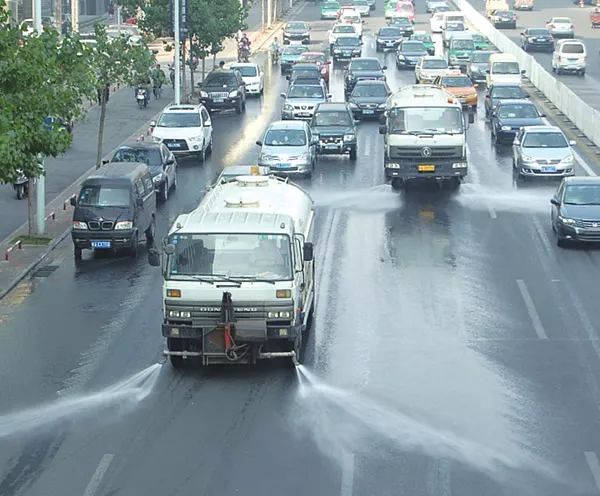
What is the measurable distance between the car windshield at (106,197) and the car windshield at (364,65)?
3625 centimetres

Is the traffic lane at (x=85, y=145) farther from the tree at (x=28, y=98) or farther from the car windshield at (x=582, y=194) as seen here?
the car windshield at (x=582, y=194)

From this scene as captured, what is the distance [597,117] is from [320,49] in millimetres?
38386

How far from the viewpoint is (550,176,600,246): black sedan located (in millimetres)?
32781

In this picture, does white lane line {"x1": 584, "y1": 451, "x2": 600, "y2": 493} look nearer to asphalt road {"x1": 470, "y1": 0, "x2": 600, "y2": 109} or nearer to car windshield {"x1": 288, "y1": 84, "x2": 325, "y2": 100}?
car windshield {"x1": 288, "y1": 84, "x2": 325, "y2": 100}

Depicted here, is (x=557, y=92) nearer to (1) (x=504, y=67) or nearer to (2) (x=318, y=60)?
(1) (x=504, y=67)

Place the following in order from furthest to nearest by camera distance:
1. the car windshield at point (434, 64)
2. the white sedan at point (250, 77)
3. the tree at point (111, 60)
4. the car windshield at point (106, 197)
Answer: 1. the white sedan at point (250, 77)
2. the car windshield at point (434, 64)
3. the tree at point (111, 60)
4. the car windshield at point (106, 197)

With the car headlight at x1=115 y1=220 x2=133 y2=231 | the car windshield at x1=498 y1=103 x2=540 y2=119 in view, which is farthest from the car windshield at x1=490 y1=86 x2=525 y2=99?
the car headlight at x1=115 y1=220 x2=133 y2=231

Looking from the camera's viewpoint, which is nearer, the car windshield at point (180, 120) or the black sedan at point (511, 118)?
the car windshield at point (180, 120)

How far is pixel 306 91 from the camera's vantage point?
58344 mm

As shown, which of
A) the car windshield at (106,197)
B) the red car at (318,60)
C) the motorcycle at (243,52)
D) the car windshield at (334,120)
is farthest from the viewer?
the motorcycle at (243,52)

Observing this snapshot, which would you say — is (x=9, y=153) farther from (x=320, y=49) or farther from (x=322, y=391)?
(x=320, y=49)

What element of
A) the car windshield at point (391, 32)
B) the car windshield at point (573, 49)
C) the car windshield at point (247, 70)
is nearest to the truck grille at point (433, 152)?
the car windshield at point (247, 70)

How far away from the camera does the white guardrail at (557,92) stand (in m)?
52.1

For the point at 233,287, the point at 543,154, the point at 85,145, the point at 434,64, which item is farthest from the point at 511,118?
the point at 233,287
